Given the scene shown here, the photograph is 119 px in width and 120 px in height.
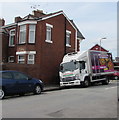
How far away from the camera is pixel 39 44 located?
2062 centimetres

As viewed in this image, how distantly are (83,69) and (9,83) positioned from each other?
8566 mm

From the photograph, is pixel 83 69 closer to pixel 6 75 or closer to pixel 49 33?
pixel 49 33

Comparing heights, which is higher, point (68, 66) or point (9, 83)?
point (68, 66)

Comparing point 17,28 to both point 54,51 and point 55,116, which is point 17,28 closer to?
point 54,51

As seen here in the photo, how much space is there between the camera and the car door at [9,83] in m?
11.3

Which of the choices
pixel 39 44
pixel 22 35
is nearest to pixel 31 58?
pixel 39 44

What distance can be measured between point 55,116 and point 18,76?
617 centimetres

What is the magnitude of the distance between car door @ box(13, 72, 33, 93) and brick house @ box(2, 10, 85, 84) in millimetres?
5836

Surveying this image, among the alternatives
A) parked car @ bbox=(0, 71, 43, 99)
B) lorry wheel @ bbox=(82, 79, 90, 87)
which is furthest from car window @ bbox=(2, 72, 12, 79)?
lorry wheel @ bbox=(82, 79, 90, 87)

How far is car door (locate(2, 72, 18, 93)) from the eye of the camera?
11.3 meters

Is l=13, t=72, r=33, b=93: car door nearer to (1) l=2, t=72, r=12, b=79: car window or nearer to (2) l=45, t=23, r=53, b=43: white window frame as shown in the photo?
(1) l=2, t=72, r=12, b=79: car window

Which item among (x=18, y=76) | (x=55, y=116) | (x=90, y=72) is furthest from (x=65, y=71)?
(x=55, y=116)

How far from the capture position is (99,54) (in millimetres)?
20281

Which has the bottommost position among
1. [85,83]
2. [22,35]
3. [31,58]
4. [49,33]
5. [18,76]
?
[85,83]
